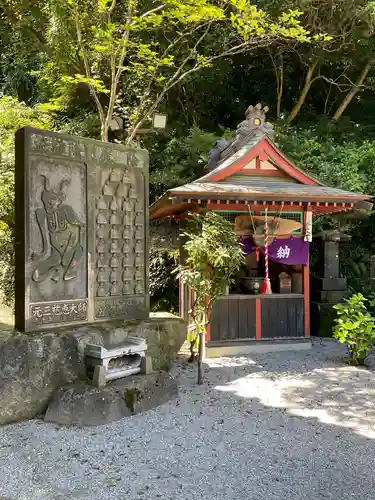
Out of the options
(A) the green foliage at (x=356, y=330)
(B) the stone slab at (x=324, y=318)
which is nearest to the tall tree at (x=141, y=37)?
(B) the stone slab at (x=324, y=318)

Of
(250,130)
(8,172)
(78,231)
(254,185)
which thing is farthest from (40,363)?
(250,130)

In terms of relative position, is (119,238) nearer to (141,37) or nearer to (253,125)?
(253,125)

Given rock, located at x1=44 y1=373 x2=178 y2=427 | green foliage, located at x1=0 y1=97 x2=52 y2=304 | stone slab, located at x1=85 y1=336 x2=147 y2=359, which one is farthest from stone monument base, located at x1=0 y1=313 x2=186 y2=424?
green foliage, located at x1=0 y1=97 x2=52 y2=304

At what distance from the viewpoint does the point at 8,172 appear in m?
10.7

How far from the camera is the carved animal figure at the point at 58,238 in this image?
5.74 meters

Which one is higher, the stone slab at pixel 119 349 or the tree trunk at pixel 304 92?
the tree trunk at pixel 304 92

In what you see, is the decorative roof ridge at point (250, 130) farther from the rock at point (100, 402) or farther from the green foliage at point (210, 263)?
the rock at point (100, 402)

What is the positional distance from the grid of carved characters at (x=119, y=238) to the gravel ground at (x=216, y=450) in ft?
6.12

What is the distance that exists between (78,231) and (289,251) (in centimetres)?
480

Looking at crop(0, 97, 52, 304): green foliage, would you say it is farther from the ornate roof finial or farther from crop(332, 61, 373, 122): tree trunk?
crop(332, 61, 373, 122): tree trunk

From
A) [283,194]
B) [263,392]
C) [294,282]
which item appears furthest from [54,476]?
[294,282]

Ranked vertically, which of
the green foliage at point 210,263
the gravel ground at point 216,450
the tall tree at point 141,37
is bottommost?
the gravel ground at point 216,450

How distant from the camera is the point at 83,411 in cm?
511

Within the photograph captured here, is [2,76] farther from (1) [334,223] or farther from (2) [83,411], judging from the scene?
(2) [83,411]
